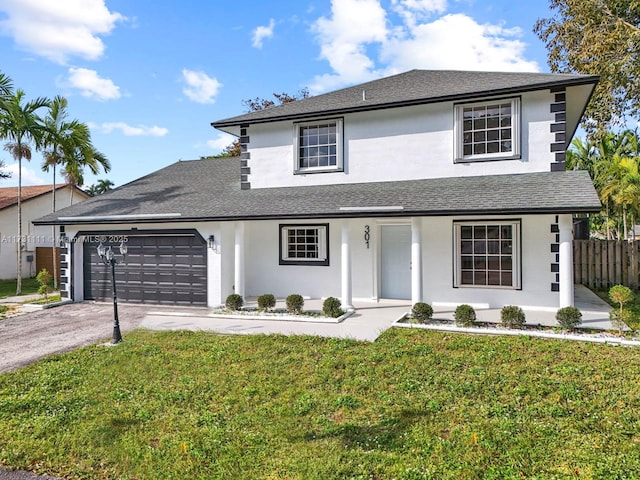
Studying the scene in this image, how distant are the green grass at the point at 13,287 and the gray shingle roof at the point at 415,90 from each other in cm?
1033

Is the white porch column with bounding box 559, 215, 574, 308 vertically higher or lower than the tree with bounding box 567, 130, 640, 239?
lower

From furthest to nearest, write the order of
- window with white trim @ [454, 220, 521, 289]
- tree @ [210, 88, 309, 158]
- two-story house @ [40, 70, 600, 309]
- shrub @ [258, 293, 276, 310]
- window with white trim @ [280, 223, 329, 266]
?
tree @ [210, 88, 309, 158] < window with white trim @ [280, 223, 329, 266] < shrub @ [258, 293, 276, 310] < window with white trim @ [454, 220, 521, 289] < two-story house @ [40, 70, 600, 309]

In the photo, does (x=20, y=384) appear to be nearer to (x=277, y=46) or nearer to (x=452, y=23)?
(x=277, y=46)

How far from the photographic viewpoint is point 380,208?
9.15 metres

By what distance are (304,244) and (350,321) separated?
3799 millimetres

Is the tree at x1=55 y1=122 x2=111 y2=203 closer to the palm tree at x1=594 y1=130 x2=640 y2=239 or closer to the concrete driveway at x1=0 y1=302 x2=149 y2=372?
the concrete driveway at x1=0 y1=302 x2=149 y2=372

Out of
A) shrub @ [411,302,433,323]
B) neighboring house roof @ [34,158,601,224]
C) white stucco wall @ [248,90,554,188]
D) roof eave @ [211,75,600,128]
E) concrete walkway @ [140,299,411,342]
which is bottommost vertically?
concrete walkway @ [140,299,411,342]

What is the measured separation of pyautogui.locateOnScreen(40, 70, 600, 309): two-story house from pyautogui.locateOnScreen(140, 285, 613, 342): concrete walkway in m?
0.59

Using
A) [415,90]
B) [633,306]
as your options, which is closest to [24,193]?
[415,90]

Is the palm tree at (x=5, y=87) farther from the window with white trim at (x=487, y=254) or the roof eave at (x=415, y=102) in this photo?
the window with white trim at (x=487, y=254)

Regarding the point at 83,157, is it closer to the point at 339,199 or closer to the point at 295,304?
the point at 339,199

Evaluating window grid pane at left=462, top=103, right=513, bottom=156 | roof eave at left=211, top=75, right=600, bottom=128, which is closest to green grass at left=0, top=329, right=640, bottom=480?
window grid pane at left=462, top=103, right=513, bottom=156

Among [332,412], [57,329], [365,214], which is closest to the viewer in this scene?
[332,412]

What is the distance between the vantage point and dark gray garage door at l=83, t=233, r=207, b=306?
437 inches
